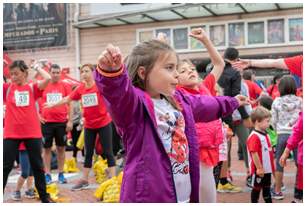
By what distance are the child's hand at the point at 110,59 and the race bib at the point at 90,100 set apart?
3952 mm

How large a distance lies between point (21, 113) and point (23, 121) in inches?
4.4

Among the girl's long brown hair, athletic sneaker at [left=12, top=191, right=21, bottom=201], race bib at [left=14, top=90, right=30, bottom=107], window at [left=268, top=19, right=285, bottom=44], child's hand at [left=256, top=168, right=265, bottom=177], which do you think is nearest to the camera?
the girl's long brown hair

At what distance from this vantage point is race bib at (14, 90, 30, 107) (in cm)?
461

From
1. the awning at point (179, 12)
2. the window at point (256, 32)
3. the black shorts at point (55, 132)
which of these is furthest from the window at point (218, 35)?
the black shorts at point (55, 132)

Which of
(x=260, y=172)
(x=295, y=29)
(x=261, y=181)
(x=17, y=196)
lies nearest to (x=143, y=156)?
(x=260, y=172)

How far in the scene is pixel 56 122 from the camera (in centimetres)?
622

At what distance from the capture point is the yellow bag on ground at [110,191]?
15.1 feet

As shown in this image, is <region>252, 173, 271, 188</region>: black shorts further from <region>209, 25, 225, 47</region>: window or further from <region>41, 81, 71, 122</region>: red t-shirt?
<region>209, 25, 225, 47</region>: window

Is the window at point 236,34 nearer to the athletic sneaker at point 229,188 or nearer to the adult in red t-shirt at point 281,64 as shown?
the athletic sneaker at point 229,188

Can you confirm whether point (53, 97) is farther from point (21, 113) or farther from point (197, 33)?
point (197, 33)

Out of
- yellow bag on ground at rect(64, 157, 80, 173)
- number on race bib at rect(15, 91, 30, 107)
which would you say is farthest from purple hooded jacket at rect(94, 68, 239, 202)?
yellow bag on ground at rect(64, 157, 80, 173)

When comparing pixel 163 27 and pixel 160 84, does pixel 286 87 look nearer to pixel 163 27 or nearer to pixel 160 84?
pixel 160 84

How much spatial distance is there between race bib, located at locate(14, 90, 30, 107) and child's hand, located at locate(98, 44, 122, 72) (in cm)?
311

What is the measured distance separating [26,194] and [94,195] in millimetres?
864
